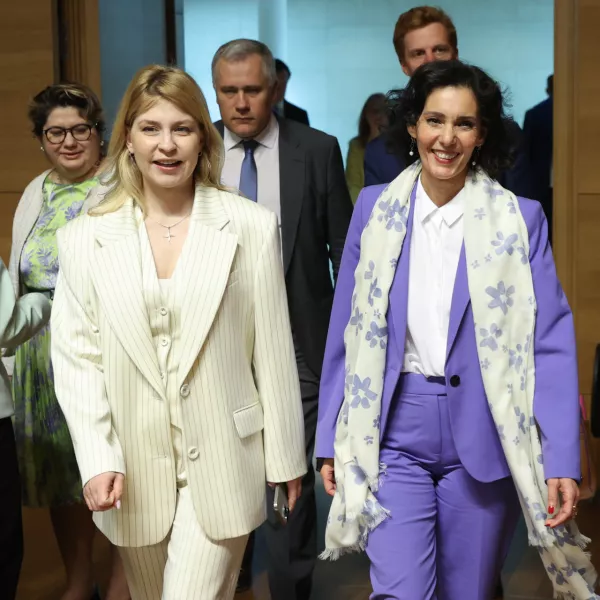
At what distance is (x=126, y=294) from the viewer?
2.75m

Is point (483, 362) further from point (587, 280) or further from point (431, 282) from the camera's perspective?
point (587, 280)

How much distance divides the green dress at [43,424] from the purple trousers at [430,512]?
1.60m

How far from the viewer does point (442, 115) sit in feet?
9.47

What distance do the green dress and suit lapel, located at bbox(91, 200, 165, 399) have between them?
1.29 m

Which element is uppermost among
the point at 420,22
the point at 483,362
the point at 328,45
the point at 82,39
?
the point at 328,45

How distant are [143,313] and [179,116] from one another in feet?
1.58

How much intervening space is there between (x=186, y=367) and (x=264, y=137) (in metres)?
1.59

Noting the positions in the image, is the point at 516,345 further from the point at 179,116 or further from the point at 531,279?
the point at 179,116

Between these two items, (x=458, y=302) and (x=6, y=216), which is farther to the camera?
(x=6, y=216)

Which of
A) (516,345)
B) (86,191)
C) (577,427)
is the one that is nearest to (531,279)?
(516,345)

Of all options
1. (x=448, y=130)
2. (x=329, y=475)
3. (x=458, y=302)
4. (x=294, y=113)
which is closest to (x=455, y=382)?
(x=458, y=302)

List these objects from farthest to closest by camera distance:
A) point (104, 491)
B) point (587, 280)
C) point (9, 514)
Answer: point (587, 280) < point (9, 514) < point (104, 491)

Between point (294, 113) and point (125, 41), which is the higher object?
point (125, 41)

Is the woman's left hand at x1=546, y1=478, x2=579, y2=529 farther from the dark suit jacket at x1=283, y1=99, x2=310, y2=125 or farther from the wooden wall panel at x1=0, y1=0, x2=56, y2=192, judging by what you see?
the dark suit jacket at x1=283, y1=99, x2=310, y2=125
